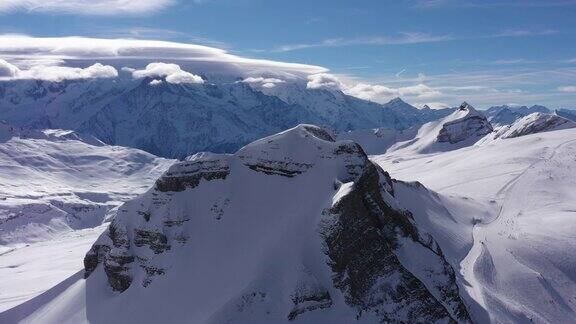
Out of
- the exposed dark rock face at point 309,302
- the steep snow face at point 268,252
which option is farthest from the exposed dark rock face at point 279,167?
the exposed dark rock face at point 309,302

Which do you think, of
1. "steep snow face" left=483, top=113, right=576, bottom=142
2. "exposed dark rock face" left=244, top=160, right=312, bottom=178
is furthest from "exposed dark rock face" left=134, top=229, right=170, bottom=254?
"steep snow face" left=483, top=113, right=576, bottom=142

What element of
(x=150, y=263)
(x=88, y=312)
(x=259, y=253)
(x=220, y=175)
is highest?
(x=220, y=175)

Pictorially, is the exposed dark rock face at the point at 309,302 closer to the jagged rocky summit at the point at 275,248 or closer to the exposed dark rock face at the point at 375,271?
the jagged rocky summit at the point at 275,248

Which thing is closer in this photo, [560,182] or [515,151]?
[560,182]

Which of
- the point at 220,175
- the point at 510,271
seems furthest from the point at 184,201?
the point at 510,271

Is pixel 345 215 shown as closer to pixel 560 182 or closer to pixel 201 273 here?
pixel 201 273

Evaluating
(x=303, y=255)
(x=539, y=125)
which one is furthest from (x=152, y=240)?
(x=539, y=125)
